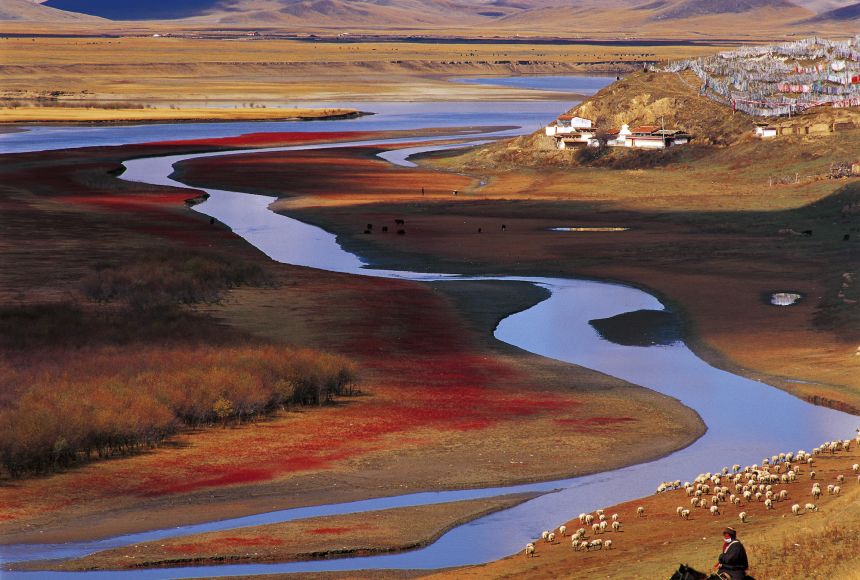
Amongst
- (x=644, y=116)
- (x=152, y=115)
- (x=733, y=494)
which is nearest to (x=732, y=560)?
(x=733, y=494)

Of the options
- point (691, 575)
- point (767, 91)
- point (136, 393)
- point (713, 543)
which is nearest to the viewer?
point (691, 575)

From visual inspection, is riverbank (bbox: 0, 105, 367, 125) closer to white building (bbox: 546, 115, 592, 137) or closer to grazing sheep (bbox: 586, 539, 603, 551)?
white building (bbox: 546, 115, 592, 137)

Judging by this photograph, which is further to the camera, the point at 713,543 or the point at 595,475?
the point at 595,475

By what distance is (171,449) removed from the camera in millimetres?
32750

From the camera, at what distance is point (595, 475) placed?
31734 millimetres

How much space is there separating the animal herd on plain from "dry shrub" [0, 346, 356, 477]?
10822mm

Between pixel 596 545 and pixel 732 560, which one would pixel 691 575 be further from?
pixel 596 545

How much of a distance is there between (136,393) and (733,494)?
47.6 feet

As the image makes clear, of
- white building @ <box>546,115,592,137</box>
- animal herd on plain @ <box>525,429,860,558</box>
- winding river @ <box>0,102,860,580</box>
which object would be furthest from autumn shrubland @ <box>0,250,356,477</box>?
white building @ <box>546,115,592,137</box>

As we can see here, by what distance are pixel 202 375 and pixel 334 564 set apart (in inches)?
491

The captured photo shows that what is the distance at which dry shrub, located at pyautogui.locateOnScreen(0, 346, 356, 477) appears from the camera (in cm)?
3077

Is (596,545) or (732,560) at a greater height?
(732,560)

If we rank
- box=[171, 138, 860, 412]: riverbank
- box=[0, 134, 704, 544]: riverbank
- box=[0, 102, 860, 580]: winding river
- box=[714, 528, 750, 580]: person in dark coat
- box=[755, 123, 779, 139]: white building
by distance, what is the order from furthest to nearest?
1. box=[755, 123, 779, 139]: white building
2. box=[171, 138, 860, 412]: riverbank
3. box=[0, 134, 704, 544]: riverbank
4. box=[0, 102, 860, 580]: winding river
5. box=[714, 528, 750, 580]: person in dark coat

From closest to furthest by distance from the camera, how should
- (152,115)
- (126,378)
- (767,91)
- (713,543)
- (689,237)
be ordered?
(713,543) < (126,378) < (689,237) < (767,91) < (152,115)
